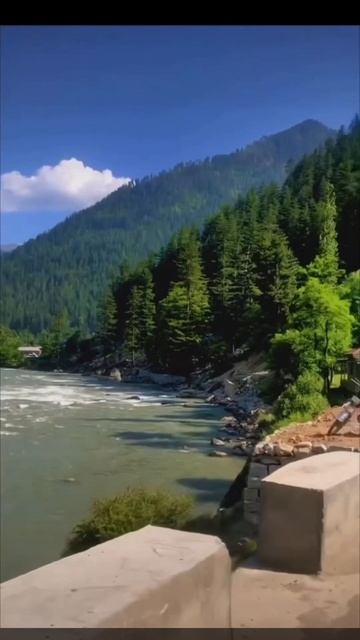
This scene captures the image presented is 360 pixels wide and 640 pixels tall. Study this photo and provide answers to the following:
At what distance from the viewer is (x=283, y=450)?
9766mm

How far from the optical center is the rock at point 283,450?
31.9 feet

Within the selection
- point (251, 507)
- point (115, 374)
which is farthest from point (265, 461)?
Answer: point (115, 374)

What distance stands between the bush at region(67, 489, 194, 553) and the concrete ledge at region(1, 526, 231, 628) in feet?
20.9

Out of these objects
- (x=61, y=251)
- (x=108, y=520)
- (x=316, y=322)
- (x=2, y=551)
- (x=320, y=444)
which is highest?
(x=61, y=251)

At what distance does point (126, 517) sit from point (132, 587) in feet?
23.4

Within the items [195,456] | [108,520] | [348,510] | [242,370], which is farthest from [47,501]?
Result: [242,370]

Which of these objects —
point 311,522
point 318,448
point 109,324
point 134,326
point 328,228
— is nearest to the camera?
point 311,522

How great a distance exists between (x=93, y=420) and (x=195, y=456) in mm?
6325

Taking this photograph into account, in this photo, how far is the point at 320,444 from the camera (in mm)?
9367

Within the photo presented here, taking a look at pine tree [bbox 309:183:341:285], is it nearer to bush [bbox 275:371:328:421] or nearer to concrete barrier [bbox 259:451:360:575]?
bush [bbox 275:371:328:421]

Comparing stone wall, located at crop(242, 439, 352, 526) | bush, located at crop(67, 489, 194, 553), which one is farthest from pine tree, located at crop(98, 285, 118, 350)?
stone wall, located at crop(242, 439, 352, 526)

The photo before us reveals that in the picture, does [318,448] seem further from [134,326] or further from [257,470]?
[134,326]

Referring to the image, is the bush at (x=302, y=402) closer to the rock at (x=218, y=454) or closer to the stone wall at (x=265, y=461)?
the rock at (x=218, y=454)
